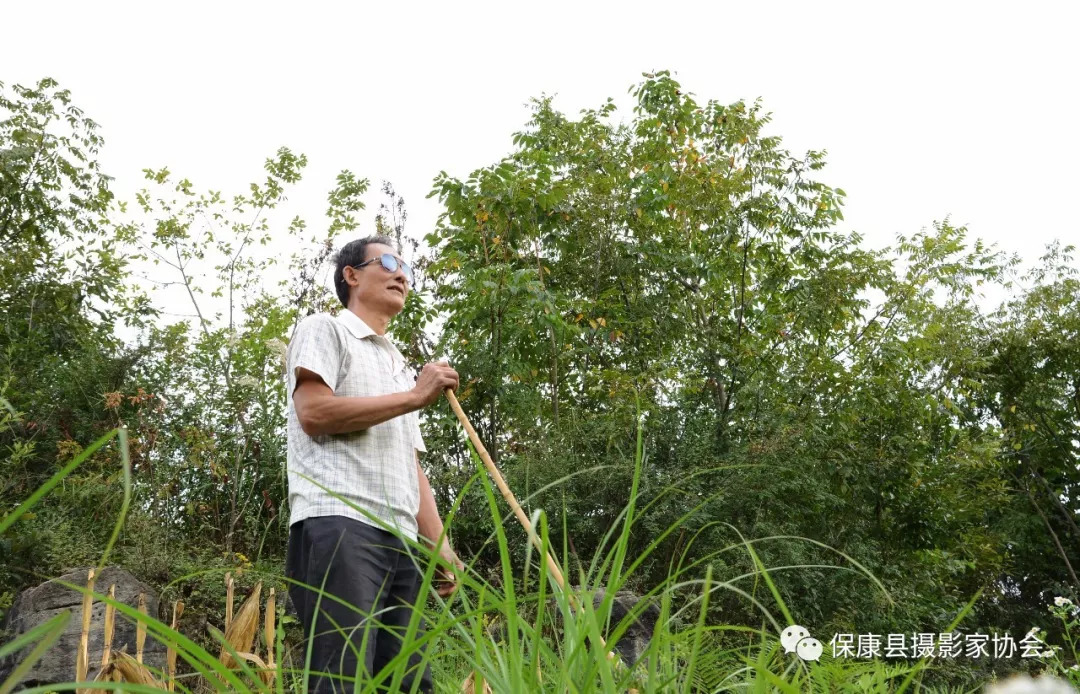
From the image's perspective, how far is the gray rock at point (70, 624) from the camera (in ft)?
17.6

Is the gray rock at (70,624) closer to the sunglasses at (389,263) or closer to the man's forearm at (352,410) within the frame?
the sunglasses at (389,263)

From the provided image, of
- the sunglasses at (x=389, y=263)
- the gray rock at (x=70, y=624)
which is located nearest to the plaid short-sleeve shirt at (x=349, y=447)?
the sunglasses at (x=389, y=263)

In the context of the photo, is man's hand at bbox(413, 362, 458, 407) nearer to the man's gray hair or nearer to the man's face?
the man's face

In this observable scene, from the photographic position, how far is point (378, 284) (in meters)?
2.68

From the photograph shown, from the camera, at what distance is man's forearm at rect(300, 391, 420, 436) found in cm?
233

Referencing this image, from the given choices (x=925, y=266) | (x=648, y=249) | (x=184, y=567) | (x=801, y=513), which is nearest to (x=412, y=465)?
(x=184, y=567)

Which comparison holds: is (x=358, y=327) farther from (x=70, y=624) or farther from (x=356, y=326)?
(x=70, y=624)

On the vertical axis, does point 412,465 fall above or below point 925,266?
below

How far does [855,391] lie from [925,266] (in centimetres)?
246

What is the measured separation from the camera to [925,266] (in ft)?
32.6

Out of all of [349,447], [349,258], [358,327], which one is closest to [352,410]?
[349,447]

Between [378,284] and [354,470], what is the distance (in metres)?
0.54

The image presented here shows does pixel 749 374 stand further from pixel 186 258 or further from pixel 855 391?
pixel 186 258

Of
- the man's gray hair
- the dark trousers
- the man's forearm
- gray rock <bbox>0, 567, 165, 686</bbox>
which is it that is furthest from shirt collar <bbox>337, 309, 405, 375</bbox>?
gray rock <bbox>0, 567, 165, 686</bbox>
